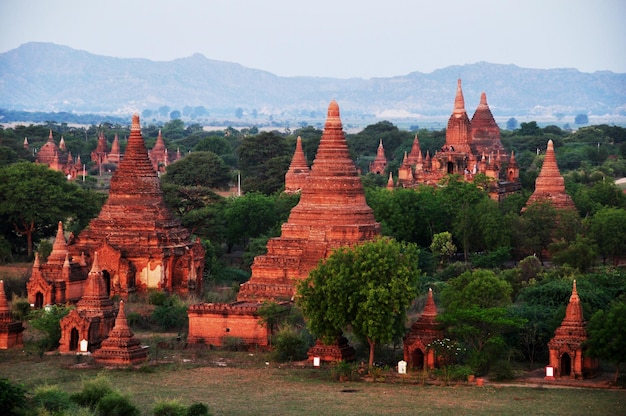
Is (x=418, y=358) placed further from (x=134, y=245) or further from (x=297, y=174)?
(x=297, y=174)

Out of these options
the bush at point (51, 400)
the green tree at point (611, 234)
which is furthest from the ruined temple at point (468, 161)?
the bush at point (51, 400)

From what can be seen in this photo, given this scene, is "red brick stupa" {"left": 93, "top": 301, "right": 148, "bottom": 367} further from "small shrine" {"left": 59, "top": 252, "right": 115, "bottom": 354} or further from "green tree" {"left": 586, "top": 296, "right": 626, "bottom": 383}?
"green tree" {"left": 586, "top": 296, "right": 626, "bottom": 383}

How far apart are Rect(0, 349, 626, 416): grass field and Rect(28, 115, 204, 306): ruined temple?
32.5 ft

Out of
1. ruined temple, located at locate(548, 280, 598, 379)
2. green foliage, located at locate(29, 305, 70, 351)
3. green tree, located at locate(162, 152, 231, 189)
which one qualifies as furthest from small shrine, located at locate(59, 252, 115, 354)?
green tree, located at locate(162, 152, 231, 189)

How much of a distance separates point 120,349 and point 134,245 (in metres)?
12.9

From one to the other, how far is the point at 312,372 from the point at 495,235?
24.3m

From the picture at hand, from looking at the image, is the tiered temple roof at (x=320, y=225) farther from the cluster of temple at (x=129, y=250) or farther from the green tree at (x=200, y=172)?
the green tree at (x=200, y=172)

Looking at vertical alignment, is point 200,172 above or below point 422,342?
above

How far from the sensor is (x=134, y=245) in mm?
57156

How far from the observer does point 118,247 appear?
5684 centimetres

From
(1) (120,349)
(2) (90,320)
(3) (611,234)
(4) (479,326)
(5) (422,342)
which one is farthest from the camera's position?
(3) (611,234)

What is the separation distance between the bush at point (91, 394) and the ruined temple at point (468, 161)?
44.3 m

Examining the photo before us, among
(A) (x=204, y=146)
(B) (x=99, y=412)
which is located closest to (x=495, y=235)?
(B) (x=99, y=412)

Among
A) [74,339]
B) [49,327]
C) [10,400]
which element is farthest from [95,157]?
[10,400]
